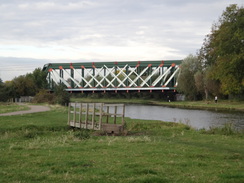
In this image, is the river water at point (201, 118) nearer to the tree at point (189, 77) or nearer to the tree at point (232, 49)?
the tree at point (232, 49)

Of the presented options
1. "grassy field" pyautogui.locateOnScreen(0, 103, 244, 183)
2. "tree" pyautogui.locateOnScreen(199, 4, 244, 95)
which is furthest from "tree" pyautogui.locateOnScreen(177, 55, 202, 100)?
"grassy field" pyautogui.locateOnScreen(0, 103, 244, 183)

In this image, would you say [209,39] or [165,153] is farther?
[209,39]

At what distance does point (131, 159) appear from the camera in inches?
450

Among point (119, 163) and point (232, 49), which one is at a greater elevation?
point (232, 49)

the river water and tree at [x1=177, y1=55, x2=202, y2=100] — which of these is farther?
tree at [x1=177, y1=55, x2=202, y2=100]

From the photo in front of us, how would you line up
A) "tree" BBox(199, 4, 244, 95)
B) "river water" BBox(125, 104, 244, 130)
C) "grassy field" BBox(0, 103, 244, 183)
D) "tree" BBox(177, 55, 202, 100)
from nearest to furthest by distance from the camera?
"grassy field" BBox(0, 103, 244, 183) → "river water" BBox(125, 104, 244, 130) → "tree" BBox(199, 4, 244, 95) → "tree" BBox(177, 55, 202, 100)

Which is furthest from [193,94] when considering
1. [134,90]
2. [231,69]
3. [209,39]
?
[231,69]

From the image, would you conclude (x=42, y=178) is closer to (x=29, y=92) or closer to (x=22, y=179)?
(x=22, y=179)

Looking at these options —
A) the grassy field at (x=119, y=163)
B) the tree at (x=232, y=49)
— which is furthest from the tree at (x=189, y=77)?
the grassy field at (x=119, y=163)

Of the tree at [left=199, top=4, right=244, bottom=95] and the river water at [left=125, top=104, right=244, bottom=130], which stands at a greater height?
the tree at [left=199, top=4, right=244, bottom=95]

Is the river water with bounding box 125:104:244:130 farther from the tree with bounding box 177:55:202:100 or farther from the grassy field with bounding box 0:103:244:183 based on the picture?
the tree with bounding box 177:55:202:100

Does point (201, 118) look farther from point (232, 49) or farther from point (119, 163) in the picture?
point (119, 163)

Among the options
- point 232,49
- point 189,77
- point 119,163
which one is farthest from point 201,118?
point 189,77

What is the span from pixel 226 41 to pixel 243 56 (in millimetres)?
3620
